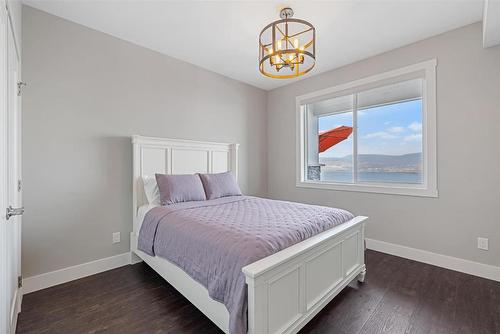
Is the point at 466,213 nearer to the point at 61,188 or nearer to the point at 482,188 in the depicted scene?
the point at 482,188

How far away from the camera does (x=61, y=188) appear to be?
2359 millimetres

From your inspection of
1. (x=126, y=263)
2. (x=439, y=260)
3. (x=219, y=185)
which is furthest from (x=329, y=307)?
(x=126, y=263)

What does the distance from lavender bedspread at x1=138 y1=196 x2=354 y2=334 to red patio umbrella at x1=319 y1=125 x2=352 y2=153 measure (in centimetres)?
183

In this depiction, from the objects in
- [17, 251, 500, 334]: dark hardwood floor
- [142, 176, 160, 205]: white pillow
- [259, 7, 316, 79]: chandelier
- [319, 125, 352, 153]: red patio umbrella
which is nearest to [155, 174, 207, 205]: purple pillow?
[142, 176, 160, 205]: white pillow

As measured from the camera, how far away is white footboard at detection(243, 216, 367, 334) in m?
1.27

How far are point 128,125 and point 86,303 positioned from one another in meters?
1.85

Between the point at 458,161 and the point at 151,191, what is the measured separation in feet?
11.3

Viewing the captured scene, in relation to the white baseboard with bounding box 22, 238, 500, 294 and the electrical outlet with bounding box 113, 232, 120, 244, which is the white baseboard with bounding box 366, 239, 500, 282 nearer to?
the white baseboard with bounding box 22, 238, 500, 294

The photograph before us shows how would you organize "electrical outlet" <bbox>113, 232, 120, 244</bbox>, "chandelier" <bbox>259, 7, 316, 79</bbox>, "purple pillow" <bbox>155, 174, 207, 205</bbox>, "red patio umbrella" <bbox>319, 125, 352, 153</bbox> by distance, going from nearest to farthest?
"chandelier" <bbox>259, 7, 316, 79</bbox> → "purple pillow" <bbox>155, 174, 207, 205</bbox> → "electrical outlet" <bbox>113, 232, 120, 244</bbox> → "red patio umbrella" <bbox>319, 125, 352, 153</bbox>

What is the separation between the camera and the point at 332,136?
395 centimetres

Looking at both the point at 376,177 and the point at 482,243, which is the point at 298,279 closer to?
the point at 482,243

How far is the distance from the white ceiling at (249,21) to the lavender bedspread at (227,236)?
76.4 inches

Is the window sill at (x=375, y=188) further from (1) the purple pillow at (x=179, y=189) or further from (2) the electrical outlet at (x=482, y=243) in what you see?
(1) the purple pillow at (x=179, y=189)

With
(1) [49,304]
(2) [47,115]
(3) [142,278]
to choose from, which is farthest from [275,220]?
(2) [47,115]
